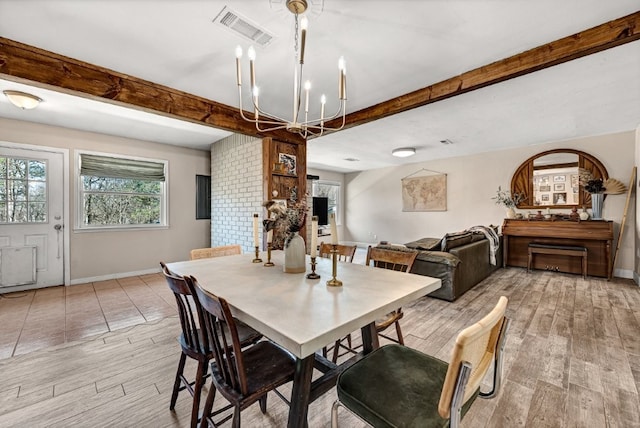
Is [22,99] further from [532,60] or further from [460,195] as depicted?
[460,195]

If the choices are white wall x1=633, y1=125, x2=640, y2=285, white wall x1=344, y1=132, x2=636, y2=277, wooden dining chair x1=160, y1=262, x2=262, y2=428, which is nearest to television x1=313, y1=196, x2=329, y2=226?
white wall x1=344, y1=132, x2=636, y2=277

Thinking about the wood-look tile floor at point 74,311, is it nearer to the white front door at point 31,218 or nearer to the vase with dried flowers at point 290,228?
the white front door at point 31,218

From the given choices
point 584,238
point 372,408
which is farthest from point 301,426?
point 584,238

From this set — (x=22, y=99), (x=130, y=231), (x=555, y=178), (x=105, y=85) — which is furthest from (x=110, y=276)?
(x=555, y=178)

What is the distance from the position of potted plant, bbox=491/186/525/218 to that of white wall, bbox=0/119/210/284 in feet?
19.5

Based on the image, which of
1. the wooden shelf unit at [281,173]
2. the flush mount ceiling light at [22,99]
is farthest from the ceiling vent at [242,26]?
the flush mount ceiling light at [22,99]

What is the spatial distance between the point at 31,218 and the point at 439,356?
5413 mm

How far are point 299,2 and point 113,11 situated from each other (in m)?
1.20


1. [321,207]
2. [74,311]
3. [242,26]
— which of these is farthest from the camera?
[321,207]

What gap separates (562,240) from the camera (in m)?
4.75

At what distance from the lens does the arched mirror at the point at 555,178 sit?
4676 mm

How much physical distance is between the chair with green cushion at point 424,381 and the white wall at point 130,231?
4.77 meters

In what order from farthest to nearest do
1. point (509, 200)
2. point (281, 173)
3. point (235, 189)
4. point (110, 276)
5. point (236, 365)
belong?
point (509, 200)
point (235, 189)
point (110, 276)
point (281, 173)
point (236, 365)

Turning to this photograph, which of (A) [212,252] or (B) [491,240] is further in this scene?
(B) [491,240]
